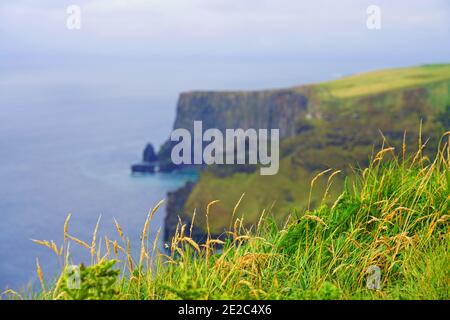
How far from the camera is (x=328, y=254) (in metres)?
5.09

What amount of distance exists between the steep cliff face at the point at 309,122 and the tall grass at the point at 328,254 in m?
79.1

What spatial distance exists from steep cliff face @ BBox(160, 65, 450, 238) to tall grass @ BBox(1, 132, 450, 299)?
260 feet

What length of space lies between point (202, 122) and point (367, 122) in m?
28.8

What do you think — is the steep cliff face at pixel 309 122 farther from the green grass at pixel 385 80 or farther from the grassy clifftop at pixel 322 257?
the grassy clifftop at pixel 322 257

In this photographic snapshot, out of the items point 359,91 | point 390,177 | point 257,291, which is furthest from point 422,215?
point 359,91

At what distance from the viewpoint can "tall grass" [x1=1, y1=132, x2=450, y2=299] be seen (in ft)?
14.7

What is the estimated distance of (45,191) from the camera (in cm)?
13700

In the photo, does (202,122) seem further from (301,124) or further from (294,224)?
(294,224)

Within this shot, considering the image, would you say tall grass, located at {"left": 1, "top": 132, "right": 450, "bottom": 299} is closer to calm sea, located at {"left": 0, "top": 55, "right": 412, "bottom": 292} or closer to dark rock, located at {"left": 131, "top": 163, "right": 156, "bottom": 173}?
calm sea, located at {"left": 0, "top": 55, "right": 412, "bottom": 292}

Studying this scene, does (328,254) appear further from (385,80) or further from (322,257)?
(385,80)

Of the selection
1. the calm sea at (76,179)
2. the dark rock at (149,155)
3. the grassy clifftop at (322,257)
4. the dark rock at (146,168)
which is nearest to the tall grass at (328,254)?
the grassy clifftop at (322,257)

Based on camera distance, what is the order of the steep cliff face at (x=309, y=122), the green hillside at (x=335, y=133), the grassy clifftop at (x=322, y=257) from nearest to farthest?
the grassy clifftop at (x=322, y=257), the green hillside at (x=335, y=133), the steep cliff face at (x=309, y=122)

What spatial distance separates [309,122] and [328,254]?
10943 centimetres

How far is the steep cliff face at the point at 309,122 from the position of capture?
321 feet
